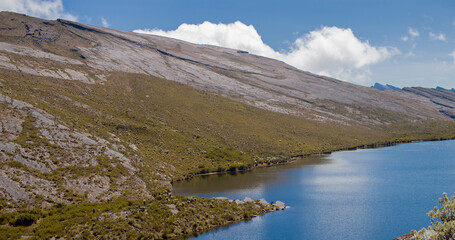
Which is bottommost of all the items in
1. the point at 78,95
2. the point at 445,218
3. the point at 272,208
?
the point at 272,208

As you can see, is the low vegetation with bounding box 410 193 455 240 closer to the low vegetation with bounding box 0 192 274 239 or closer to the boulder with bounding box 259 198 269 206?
the low vegetation with bounding box 0 192 274 239

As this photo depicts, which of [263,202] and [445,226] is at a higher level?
[445,226]

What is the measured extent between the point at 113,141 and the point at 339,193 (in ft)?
193

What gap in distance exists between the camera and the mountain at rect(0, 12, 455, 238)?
5312 cm

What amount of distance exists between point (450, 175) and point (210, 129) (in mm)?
84904

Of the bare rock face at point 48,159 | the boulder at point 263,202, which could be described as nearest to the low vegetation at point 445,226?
the boulder at point 263,202

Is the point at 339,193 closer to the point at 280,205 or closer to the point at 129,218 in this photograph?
the point at 280,205

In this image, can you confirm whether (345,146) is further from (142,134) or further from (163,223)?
(163,223)

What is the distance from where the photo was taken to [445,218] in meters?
28.7

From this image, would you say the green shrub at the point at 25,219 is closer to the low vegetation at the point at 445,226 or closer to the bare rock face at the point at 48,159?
the bare rock face at the point at 48,159

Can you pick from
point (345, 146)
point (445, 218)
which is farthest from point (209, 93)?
point (445, 218)

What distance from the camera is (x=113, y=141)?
292 feet

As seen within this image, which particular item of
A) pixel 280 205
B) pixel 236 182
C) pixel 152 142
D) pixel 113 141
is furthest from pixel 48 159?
pixel 236 182

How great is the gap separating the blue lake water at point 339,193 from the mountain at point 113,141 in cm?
716
